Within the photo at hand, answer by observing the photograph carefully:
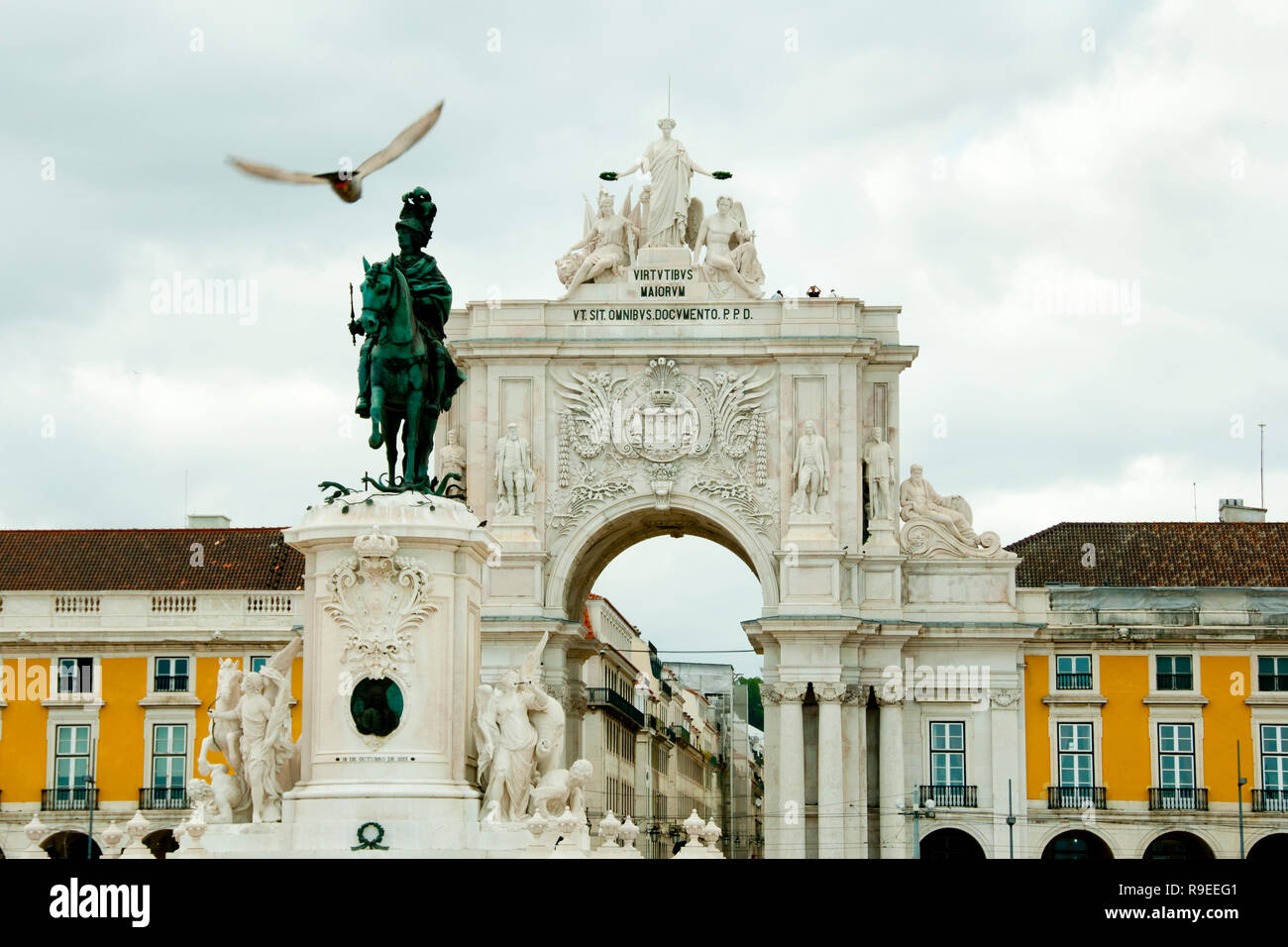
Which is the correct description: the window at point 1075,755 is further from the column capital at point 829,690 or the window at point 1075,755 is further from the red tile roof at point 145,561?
the red tile roof at point 145,561

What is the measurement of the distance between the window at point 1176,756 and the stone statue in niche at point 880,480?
7653mm

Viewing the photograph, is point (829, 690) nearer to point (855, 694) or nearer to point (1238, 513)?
point (855, 694)

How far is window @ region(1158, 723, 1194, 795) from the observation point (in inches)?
1960

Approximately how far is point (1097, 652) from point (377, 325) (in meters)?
33.3

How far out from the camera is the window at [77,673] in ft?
171

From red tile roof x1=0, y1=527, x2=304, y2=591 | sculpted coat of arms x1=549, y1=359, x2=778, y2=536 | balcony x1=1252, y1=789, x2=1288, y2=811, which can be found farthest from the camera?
red tile roof x1=0, y1=527, x2=304, y2=591

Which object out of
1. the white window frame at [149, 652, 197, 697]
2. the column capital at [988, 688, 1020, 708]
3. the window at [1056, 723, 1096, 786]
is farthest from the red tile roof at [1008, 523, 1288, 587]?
the white window frame at [149, 652, 197, 697]

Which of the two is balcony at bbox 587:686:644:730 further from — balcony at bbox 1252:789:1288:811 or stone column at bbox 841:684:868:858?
balcony at bbox 1252:789:1288:811

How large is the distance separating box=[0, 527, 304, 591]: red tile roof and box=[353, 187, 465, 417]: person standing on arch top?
3333 cm

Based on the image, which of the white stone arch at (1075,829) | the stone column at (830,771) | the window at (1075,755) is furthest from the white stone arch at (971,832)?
the window at (1075,755)

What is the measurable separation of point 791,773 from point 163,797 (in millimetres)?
13826
